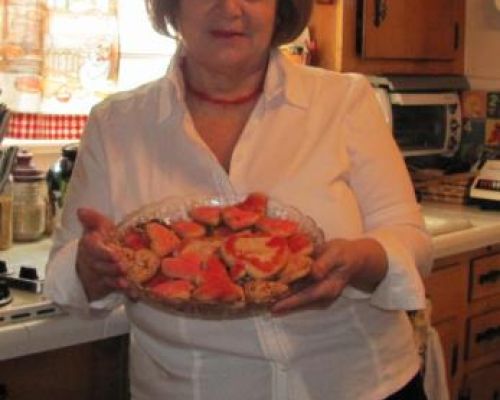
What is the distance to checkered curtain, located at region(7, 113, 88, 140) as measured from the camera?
202 centimetres

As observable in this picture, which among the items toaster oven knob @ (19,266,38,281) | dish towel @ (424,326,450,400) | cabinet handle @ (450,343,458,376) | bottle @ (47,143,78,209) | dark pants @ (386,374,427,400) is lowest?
cabinet handle @ (450,343,458,376)

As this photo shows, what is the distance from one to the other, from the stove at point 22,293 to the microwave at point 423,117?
122cm

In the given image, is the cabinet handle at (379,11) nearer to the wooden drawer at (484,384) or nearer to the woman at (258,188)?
the wooden drawer at (484,384)

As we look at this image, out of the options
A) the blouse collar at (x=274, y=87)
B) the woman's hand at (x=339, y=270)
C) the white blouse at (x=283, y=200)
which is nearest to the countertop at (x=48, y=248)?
the white blouse at (x=283, y=200)

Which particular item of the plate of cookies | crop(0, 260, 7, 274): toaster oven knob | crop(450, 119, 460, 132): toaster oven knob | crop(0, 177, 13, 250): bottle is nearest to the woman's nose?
the plate of cookies

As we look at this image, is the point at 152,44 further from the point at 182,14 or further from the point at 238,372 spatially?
the point at 238,372

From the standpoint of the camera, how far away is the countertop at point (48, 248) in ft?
4.15

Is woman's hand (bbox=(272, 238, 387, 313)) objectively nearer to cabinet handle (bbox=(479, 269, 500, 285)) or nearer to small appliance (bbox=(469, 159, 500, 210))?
cabinet handle (bbox=(479, 269, 500, 285))

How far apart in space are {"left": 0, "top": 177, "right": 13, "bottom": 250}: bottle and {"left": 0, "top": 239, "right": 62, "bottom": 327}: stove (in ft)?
0.28

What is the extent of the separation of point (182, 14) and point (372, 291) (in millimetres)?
459

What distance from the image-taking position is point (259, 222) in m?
1.06

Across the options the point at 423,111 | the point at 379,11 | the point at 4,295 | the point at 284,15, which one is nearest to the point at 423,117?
the point at 423,111

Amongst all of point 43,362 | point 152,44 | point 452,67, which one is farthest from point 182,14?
point 452,67

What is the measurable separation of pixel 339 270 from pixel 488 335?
138 cm
